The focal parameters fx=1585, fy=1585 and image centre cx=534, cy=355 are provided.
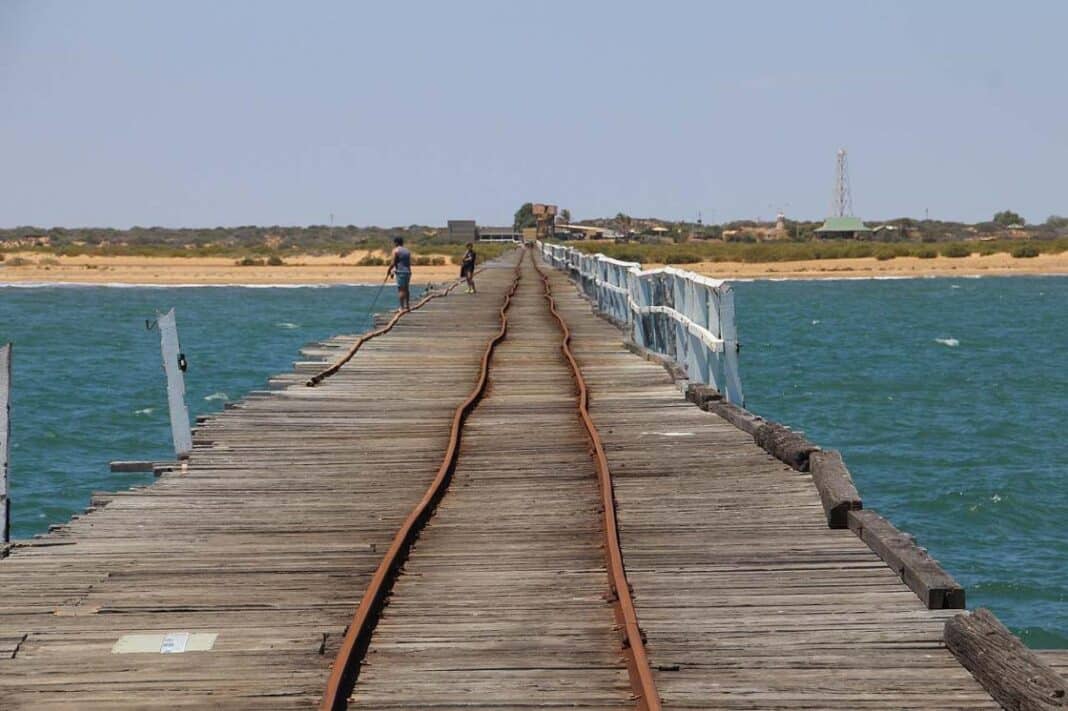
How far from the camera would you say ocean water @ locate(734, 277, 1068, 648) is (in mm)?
19172

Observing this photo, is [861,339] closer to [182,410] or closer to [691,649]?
[182,410]

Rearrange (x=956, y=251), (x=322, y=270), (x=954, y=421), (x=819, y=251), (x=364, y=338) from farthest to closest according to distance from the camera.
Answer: (x=819, y=251)
(x=956, y=251)
(x=322, y=270)
(x=954, y=421)
(x=364, y=338)

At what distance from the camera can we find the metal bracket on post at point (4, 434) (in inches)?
600

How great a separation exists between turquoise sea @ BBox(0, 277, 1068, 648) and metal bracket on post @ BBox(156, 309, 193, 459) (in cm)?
293

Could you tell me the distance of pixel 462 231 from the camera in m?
167

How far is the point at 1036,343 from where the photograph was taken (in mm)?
62188

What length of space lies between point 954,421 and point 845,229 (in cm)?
16458

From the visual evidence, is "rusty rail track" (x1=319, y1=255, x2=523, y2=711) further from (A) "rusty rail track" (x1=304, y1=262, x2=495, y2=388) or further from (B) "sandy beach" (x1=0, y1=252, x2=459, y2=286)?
(B) "sandy beach" (x1=0, y1=252, x2=459, y2=286)

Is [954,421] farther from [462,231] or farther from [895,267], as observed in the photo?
[462,231]

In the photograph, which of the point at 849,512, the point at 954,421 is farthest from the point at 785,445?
the point at 954,421

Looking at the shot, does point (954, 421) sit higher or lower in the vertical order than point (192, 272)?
lower

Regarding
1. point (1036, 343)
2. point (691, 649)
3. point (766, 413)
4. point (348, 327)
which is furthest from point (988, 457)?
point (348, 327)

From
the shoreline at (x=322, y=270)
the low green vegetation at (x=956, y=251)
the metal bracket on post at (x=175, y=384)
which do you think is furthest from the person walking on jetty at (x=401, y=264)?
the low green vegetation at (x=956, y=251)

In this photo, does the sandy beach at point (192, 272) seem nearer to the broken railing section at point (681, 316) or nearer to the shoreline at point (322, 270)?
the shoreline at point (322, 270)
